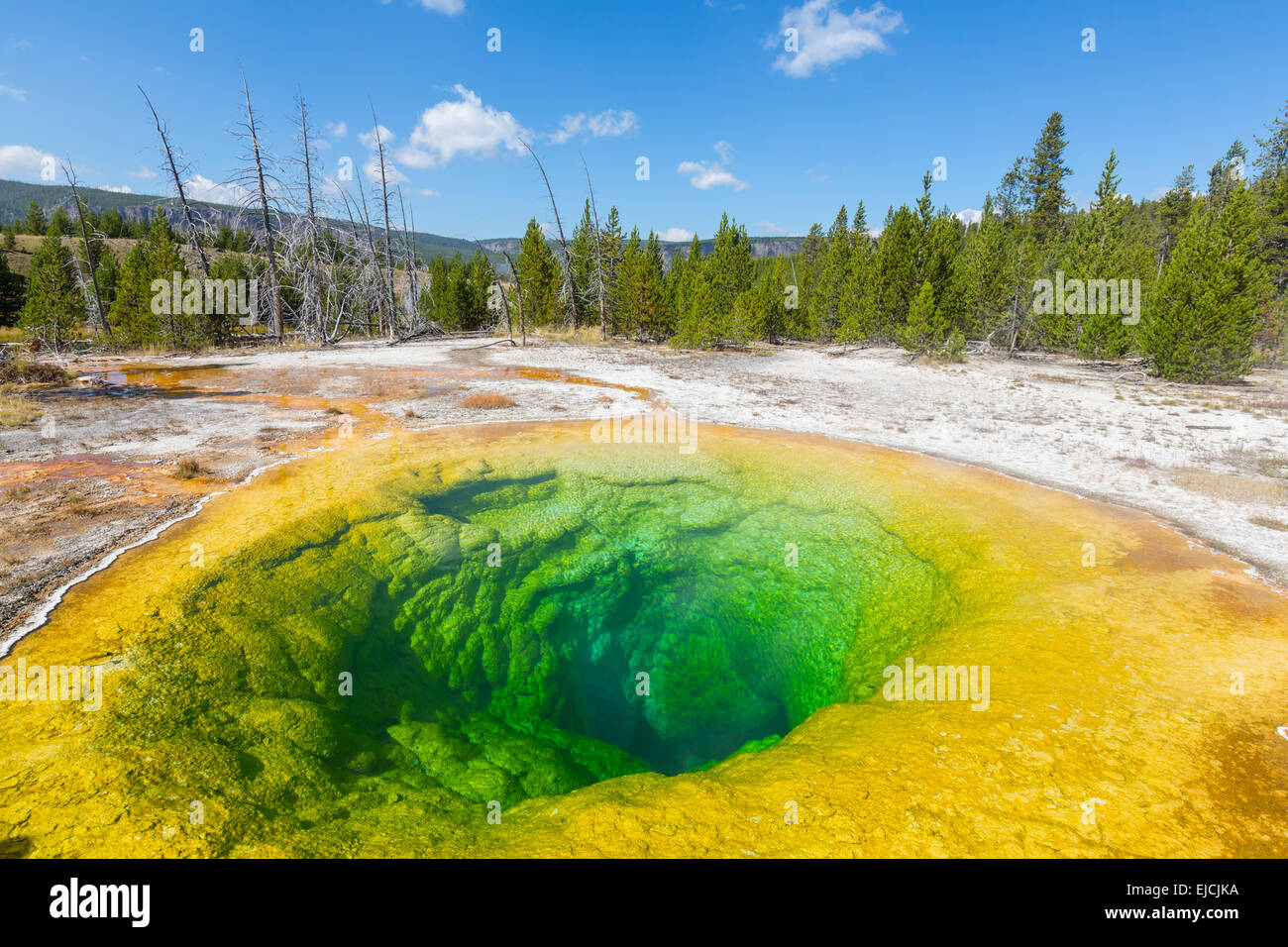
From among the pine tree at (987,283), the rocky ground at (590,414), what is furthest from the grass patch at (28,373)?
the pine tree at (987,283)

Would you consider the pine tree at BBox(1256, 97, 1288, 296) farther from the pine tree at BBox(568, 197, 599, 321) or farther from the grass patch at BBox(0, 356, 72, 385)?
the grass patch at BBox(0, 356, 72, 385)

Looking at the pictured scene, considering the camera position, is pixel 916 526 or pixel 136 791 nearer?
pixel 136 791

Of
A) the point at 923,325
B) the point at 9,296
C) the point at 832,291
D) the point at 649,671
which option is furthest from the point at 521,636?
the point at 9,296

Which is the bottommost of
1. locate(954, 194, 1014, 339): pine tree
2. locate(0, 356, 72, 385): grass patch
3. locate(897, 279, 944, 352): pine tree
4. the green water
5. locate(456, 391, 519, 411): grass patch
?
the green water

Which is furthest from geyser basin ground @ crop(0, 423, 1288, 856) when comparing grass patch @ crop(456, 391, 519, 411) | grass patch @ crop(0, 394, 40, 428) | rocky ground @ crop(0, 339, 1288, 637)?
grass patch @ crop(0, 394, 40, 428)

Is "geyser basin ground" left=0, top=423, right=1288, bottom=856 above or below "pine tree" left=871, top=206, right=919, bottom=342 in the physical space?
below
